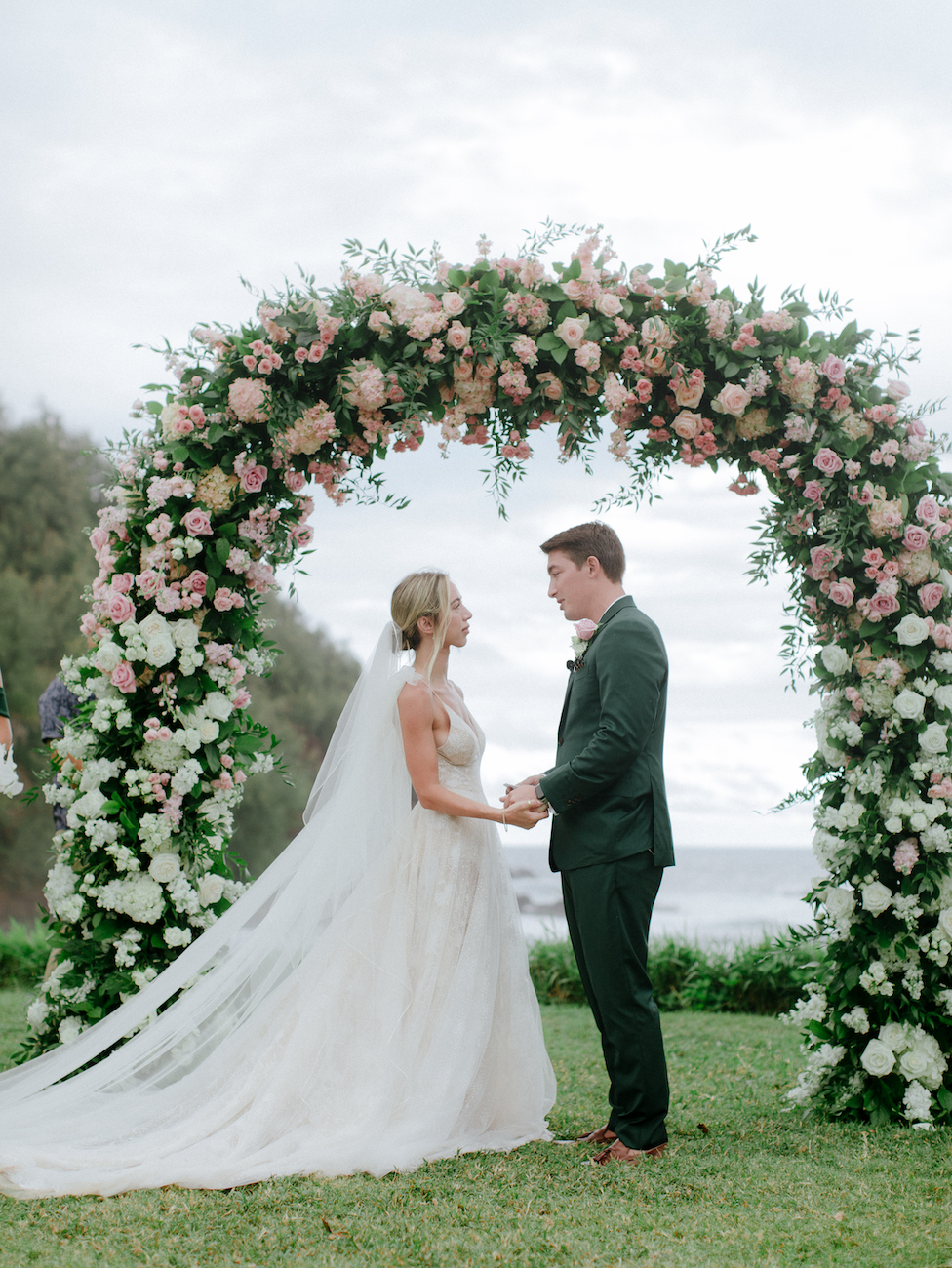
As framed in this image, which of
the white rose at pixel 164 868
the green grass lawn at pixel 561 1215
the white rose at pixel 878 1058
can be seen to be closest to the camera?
the green grass lawn at pixel 561 1215

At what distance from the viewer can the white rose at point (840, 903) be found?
4805 millimetres

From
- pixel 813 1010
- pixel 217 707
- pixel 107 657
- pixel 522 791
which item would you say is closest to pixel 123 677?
pixel 107 657

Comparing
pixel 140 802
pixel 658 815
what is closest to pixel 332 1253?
pixel 658 815

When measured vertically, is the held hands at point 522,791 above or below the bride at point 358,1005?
above

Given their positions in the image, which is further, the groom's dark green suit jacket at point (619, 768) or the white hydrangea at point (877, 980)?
the white hydrangea at point (877, 980)

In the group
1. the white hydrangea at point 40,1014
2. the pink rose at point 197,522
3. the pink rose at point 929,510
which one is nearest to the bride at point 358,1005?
the white hydrangea at point 40,1014

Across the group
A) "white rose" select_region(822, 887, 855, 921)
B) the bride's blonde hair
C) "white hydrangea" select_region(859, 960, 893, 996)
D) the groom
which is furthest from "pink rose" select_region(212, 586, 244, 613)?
"white hydrangea" select_region(859, 960, 893, 996)

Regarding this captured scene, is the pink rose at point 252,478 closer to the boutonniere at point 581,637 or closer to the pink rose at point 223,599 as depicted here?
the pink rose at point 223,599

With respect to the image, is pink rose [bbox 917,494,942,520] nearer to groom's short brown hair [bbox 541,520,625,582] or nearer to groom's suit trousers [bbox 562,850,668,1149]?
groom's short brown hair [bbox 541,520,625,582]

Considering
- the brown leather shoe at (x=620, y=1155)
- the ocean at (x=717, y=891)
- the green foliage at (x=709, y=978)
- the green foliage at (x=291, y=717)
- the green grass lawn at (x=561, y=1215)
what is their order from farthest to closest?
the ocean at (x=717, y=891), the green foliage at (x=291, y=717), the green foliage at (x=709, y=978), the brown leather shoe at (x=620, y=1155), the green grass lawn at (x=561, y=1215)

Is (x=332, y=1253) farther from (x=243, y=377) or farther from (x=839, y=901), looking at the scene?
(x=243, y=377)

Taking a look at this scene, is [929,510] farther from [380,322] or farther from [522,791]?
[380,322]

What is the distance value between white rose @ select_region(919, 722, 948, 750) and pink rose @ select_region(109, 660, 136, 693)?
12.1ft

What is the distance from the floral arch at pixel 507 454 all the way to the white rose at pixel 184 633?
0.01m
